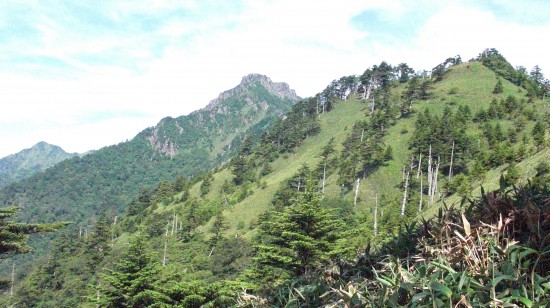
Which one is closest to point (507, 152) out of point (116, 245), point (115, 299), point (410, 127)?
point (410, 127)

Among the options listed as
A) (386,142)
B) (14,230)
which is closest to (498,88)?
(386,142)

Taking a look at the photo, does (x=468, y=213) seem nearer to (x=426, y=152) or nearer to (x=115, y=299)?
(x=115, y=299)

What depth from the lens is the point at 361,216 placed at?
1902 inches

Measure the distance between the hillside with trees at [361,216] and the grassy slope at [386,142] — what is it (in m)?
0.33

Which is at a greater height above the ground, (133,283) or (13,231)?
(13,231)

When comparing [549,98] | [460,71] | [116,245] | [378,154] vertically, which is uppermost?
[460,71]

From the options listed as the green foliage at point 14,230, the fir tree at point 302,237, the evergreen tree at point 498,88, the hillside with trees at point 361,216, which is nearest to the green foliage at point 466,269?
the hillside with trees at point 361,216

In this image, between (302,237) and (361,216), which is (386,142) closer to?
(361,216)

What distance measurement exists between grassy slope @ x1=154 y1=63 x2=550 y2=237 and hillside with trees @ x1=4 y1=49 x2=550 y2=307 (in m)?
0.33

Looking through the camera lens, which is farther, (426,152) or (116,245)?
(116,245)

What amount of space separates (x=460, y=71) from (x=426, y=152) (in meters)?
47.6

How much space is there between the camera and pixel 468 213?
8.59 feet

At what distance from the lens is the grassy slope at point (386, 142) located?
186 ft

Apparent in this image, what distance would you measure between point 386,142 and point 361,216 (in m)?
20.2
